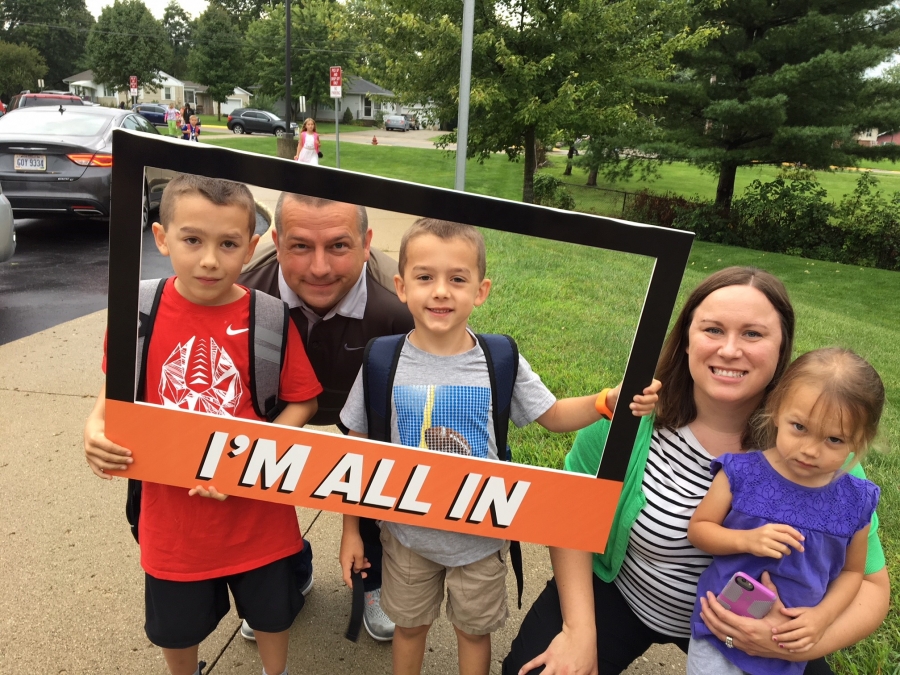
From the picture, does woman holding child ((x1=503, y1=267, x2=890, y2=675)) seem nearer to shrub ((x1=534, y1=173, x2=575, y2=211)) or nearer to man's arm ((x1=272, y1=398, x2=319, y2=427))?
man's arm ((x1=272, y1=398, x2=319, y2=427))

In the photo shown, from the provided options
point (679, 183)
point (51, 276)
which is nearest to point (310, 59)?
point (679, 183)

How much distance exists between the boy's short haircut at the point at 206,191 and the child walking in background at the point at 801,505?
4.13 feet

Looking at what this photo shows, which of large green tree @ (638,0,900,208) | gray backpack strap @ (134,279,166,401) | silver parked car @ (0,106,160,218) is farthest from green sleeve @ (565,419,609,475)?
large green tree @ (638,0,900,208)

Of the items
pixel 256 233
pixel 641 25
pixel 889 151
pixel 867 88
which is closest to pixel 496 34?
pixel 641 25

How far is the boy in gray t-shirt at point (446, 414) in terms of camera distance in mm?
1531

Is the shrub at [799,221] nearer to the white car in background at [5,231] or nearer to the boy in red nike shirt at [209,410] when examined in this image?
the white car in background at [5,231]

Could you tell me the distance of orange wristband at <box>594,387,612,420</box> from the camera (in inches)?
62.5

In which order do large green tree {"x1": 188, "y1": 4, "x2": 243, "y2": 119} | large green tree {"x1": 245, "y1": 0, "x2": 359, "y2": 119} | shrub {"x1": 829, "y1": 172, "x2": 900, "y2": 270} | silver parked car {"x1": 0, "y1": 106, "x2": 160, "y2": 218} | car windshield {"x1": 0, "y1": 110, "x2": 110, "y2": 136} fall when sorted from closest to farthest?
silver parked car {"x1": 0, "y1": 106, "x2": 160, "y2": 218}, car windshield {"x1": 0, "y1": 110, "x2": 110, "y2": 136}, shrub {"x1": 829, "y1": 172, "x2": 900, "y2": 270}, large green tree {"x1": 245, "y1": 0, "x2": 359, "y2": 119}, large green tree {"x1": 188, "y1": 4, "x2": 243, "y2": 119}

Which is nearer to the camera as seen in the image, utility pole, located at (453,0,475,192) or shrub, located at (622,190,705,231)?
utility pole, located at (453,0,475,192)

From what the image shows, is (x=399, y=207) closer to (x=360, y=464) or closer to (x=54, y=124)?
(x=360, y=464)

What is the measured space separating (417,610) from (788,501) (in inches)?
38.4

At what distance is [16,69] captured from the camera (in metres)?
55.7

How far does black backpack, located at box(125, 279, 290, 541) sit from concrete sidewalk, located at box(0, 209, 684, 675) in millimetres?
321

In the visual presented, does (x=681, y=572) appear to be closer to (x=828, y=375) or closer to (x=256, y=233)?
(x=828, y=375)
